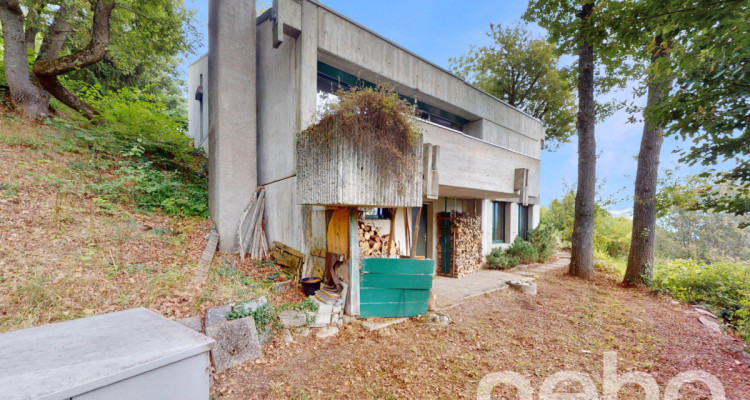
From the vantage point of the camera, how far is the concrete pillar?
19.0ft

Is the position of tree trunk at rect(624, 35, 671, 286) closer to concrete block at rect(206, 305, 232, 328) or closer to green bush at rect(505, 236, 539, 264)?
green bush at rect(505, 236, 539, 264)

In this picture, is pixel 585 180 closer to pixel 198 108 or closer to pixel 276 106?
pixel 276 106

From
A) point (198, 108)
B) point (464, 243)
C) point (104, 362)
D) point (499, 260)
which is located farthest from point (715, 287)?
point (198, 108)

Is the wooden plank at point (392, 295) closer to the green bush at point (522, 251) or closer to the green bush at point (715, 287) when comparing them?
the green bush at point (715, 287)

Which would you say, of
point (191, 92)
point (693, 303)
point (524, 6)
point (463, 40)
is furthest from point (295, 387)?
point (463, 40)

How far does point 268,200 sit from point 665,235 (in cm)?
3080

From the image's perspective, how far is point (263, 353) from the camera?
3359 millimetres

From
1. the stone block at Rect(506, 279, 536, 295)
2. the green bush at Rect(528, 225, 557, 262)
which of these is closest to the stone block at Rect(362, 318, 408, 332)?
the stone block at Rect(506, 279, 536, 295)

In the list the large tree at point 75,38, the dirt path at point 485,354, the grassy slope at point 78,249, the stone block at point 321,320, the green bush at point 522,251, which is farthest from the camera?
the green bush at point 522,251

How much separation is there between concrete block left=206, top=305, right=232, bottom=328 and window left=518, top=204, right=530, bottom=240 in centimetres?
1044

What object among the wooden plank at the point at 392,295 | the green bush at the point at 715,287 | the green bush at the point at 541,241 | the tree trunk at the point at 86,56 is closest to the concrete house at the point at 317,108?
the wooden plank at the point at 392,295

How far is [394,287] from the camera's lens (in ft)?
14.8

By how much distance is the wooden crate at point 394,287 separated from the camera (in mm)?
4387

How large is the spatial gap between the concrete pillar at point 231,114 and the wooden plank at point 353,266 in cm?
321
